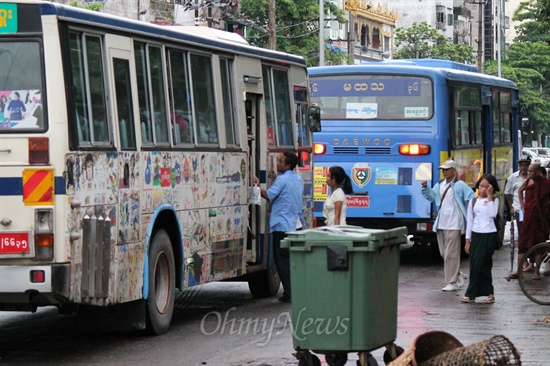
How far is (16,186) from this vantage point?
1077cm

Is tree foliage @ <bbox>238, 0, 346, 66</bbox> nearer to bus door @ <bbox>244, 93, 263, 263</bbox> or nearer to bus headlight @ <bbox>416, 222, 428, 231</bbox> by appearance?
bus headlight @ <bbox>416, 222, 428, 231</bbox>

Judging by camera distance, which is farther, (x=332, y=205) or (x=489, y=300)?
(x=489, y=300)

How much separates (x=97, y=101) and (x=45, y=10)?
1.04 m

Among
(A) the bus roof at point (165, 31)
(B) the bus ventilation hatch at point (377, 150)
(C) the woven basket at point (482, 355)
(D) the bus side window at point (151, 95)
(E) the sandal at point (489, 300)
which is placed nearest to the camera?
(C) the woven basket at point (482, 355)

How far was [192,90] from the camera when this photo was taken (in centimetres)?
1395

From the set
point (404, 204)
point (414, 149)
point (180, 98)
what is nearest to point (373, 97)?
point (414, 149)

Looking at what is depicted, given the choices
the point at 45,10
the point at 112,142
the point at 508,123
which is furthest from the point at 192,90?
the point at 508,123

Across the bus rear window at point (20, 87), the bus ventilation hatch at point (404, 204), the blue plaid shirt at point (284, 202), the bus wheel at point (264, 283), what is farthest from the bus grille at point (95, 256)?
the bus ventilation hatch at point (404, 204)

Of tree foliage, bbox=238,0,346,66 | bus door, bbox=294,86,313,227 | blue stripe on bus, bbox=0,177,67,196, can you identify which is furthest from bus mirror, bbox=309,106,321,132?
tree foliage, bbox=238,0,346,66

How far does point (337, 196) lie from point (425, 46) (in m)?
82.2

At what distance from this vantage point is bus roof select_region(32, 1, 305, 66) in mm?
11072

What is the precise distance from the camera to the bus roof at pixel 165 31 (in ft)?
36.3

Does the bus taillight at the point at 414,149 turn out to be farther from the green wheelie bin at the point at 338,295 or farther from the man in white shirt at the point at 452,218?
the green wheelie bin at the point at 338,295

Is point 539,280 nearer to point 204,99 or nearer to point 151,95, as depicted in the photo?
point 204,99
